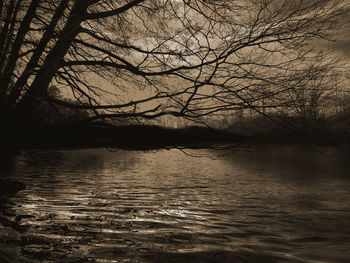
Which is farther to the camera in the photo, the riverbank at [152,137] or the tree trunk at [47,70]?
the tree trunk at [47,70]

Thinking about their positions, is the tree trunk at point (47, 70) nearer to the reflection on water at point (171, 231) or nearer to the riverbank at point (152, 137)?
the riverbank at point (152, 137)

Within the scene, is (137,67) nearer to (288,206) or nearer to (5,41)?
(5,41)

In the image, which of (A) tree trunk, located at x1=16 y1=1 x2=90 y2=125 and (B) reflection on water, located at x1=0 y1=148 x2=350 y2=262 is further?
(A) tree trunk, located at x1=16 y1=1 x2=90 y2=125

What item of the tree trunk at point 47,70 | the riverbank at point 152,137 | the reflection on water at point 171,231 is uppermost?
the tree trunk at point 47,70

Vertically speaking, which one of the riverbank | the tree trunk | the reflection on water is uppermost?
the tree trunk

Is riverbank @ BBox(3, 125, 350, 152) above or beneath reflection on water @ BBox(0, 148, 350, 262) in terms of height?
above

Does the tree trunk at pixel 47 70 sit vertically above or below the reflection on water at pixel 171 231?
above

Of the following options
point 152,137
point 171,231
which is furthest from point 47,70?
point 171,231

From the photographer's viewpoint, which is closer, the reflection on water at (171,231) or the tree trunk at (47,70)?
the reflection on water at (171,231)

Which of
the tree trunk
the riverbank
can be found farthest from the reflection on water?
the tree trunk

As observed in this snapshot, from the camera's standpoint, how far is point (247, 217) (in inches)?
421

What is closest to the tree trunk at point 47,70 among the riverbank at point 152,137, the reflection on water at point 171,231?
the riverbank at point 152,137

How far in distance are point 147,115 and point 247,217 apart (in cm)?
568

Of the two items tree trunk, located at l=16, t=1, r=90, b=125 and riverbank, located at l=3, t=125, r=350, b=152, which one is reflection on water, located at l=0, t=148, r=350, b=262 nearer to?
riverbank, located at l=3, t=125, r=350, b=152
